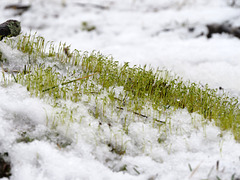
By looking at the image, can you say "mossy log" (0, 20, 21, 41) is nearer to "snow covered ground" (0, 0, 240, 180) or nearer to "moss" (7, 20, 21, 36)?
"moss" (7, 20, 21, 36)

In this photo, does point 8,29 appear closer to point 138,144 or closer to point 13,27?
point 13,27

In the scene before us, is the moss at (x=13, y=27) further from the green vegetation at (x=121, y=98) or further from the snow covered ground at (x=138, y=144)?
the snow covered ground at (x=138, y=144)

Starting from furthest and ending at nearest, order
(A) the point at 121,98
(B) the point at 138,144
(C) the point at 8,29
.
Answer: (C) the point at 8,29
(A) the point at 121,98
(B) the point at 138,144

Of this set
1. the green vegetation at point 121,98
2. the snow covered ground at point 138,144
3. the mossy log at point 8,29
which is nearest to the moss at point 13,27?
the mossy log at point 8,29

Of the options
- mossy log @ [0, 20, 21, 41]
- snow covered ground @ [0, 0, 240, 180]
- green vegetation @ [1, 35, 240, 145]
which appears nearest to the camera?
snow covered ground @ [0, 0, 240, 180]

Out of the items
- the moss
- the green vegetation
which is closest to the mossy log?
the moss

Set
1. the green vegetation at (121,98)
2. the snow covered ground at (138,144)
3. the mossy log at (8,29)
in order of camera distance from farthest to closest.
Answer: the mossy log at (8,29) < the green vegetation at (121,98) < the snow covered ground at (138,144)

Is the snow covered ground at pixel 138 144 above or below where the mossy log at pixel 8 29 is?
below

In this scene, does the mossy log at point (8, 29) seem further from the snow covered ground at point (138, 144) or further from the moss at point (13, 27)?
the snow covered ground at point (138, 144)

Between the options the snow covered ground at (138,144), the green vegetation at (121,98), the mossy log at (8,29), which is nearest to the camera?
the snow covered ground at (138,144)

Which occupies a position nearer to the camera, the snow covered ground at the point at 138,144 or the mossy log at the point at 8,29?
the snow covered ground at the point at 138,144

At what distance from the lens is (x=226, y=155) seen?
2.25m

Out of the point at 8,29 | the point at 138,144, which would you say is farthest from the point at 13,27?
the point at 138,144

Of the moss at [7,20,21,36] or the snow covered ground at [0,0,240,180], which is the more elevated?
the moss at [7,20,21,36]
